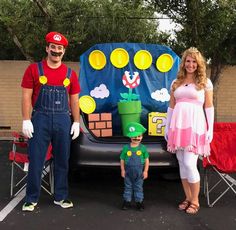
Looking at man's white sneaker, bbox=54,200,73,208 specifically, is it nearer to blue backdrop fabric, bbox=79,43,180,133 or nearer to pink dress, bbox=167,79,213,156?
blue backdrop fabric, bbox=79,43,180,133

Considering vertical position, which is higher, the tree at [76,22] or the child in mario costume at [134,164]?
the tree at [76,22]

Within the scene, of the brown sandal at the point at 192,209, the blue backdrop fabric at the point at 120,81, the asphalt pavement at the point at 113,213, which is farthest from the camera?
the blue backdrop fabric at the point at 120,81

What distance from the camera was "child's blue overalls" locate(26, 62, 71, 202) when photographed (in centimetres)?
451

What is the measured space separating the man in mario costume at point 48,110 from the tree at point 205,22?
4971 millimetres

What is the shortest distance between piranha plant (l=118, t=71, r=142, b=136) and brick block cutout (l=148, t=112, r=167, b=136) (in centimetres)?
15

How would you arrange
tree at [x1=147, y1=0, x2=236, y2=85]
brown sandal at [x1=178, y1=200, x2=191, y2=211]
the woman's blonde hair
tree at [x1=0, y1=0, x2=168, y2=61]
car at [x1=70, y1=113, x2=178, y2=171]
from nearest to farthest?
the woman's blonde hair, brown sandal at [x1=178, y1=200, x2=191, y2=211], car at [x1=70, y1=113, x2=178, y2=171], tree at [x1=147, y1=0, x2=236, y2=85], tree at [x1=0, y1=0, x2=168, y2=61]

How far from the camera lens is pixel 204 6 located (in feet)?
29.3

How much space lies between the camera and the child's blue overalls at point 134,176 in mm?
4625

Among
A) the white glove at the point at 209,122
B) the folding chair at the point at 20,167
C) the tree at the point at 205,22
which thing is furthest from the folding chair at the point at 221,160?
the tree at the point at 205,22

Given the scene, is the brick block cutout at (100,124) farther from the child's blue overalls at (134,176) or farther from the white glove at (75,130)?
the child's blue overalls at (134,176)

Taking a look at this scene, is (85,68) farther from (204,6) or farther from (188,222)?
(204,6)

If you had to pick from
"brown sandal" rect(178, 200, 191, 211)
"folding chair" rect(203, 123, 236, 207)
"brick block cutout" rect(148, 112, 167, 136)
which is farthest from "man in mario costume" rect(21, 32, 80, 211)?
"folding chair" rect(203, 123, 236, 207)

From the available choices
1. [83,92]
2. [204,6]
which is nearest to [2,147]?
[83,92]

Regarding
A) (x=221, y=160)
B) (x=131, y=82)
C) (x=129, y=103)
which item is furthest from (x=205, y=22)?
(x=221, y=160)
